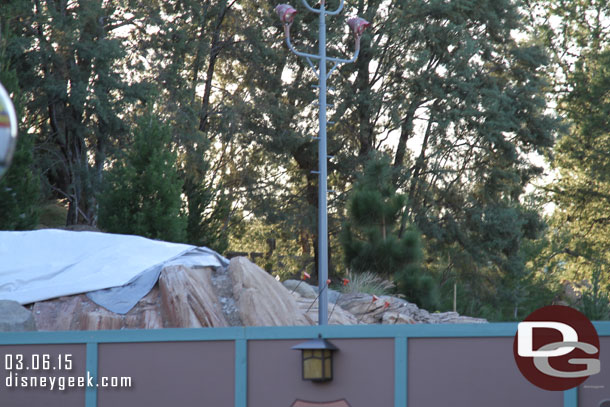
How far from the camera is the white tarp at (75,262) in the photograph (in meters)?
13.3

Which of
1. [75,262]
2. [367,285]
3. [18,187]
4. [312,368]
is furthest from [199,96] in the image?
[312,368]

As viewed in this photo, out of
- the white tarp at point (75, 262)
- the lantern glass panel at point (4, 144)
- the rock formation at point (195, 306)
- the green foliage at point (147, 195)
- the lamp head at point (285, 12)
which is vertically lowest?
the rock formation at point (195, 306)

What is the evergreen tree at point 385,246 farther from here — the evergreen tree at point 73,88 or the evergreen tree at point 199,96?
the evergreen tree at point 73,88

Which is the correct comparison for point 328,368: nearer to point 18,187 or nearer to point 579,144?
point 18,187

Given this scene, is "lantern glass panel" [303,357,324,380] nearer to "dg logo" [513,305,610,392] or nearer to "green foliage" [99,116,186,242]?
Answer: "dg logo" [513,305,610,392]

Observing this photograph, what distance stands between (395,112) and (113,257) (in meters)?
14.4

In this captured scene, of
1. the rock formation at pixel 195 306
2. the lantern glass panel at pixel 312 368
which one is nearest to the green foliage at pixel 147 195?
the rock formation at pixel 195 306

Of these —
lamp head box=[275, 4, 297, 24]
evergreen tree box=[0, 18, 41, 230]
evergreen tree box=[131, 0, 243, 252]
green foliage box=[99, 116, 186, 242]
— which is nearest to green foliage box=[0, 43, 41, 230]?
evergreen tree box=[0, 18, 41, 230]

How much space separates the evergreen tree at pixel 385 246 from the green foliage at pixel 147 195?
4.15 meters

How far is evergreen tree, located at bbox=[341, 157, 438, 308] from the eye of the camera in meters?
19.4

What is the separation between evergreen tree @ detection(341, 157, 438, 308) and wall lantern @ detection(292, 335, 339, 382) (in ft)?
42.0

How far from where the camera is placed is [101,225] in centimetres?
1984

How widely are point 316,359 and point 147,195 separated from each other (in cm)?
1332

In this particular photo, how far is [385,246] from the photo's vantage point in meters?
19.4
